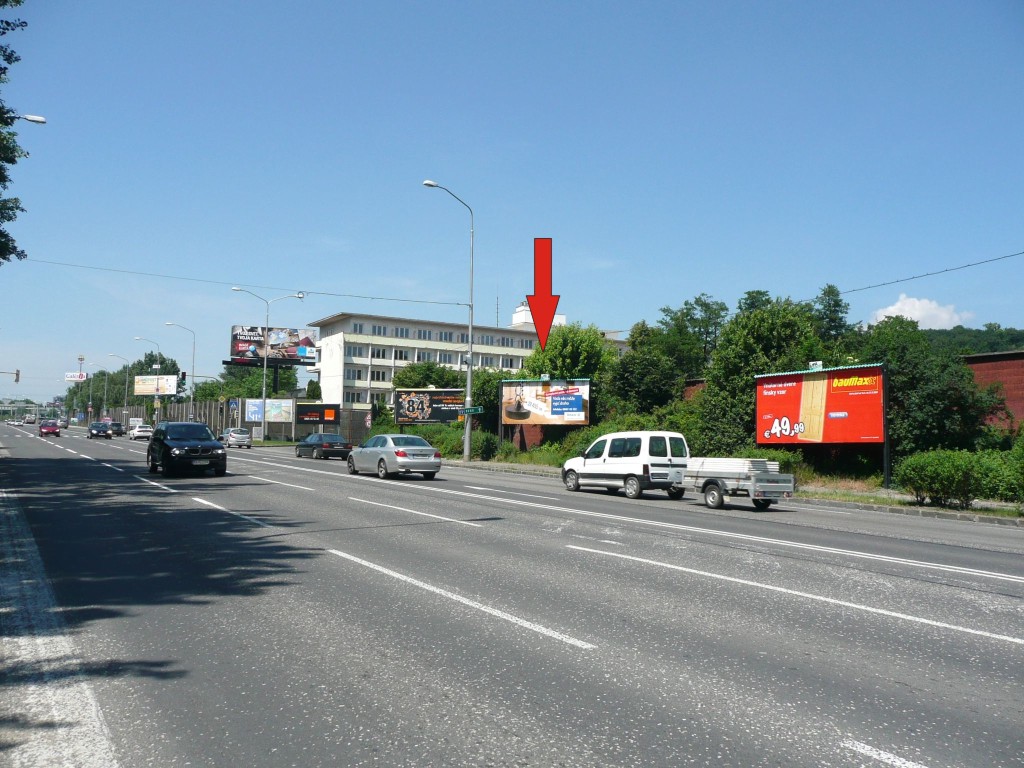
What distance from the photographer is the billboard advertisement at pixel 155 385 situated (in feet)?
381

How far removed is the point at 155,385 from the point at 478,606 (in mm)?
122432

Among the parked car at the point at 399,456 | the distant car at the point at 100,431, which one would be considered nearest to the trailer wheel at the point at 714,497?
the parked car at the point at 399,456

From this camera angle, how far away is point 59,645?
636 cm

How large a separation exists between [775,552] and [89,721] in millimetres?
9262

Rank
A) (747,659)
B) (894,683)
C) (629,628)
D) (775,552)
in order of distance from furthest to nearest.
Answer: (775,552) → (629,628) → (747,659) → (894,683)

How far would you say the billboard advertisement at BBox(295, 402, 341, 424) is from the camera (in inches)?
2709

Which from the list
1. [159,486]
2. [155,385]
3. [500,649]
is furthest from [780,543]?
[155,385]

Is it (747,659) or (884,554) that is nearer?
(747,659)

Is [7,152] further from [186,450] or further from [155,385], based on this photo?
[155,385]

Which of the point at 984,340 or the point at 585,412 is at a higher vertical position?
the point at 984,340

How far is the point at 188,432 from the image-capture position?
2628 centimetres

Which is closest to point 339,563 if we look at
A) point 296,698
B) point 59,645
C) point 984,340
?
point 59,645

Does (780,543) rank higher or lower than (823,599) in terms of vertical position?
lower

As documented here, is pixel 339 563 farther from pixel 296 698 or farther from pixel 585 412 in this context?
pixel 585 412
